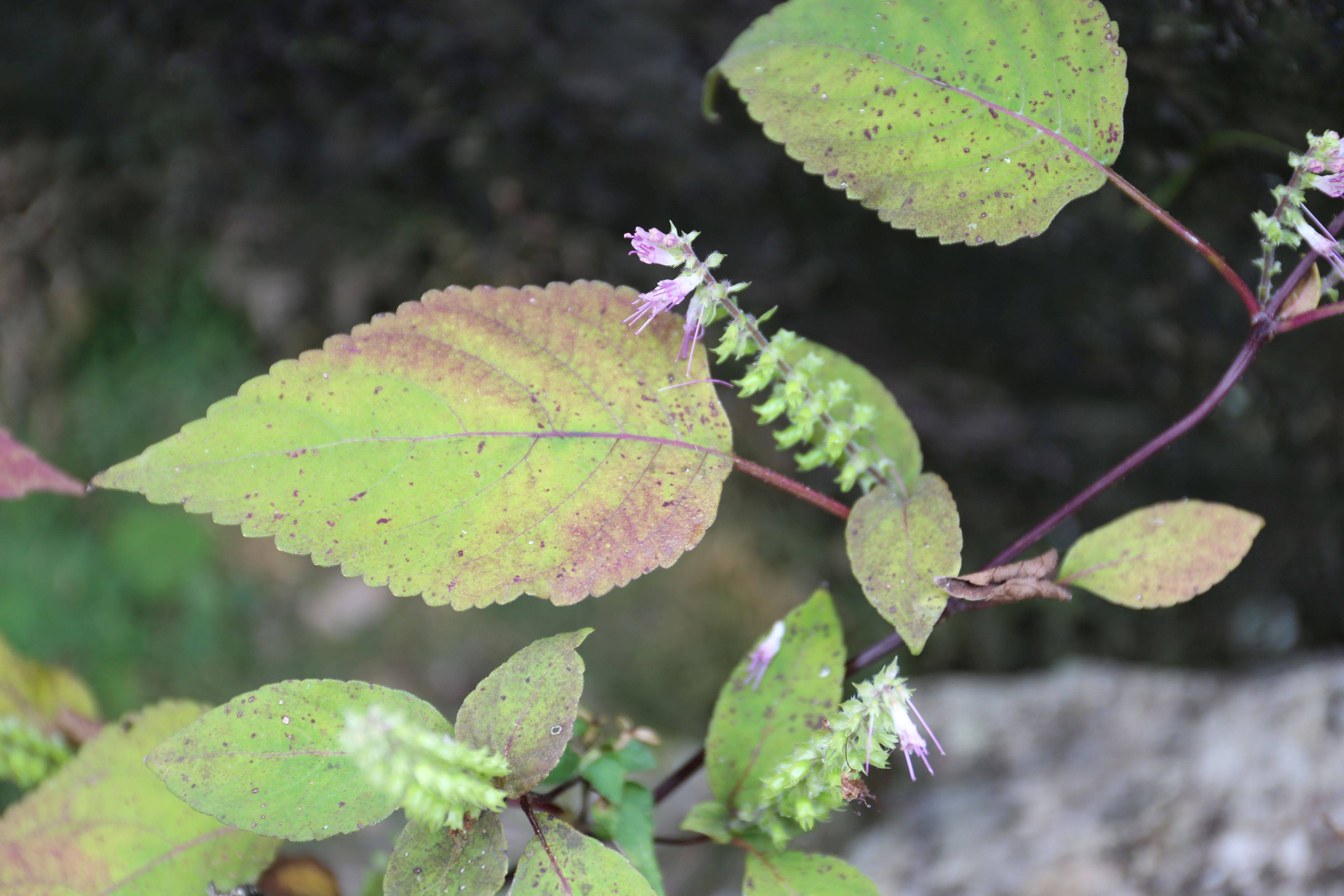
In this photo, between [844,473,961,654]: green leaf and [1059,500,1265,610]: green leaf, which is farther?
[1059,500,1265,610]: green leaf

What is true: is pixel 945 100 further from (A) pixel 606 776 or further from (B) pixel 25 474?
(B) pixel 25 474

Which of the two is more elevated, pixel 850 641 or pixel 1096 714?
pixel 1096 714

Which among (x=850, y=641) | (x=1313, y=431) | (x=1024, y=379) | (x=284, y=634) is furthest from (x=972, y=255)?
(x=284, y=634)

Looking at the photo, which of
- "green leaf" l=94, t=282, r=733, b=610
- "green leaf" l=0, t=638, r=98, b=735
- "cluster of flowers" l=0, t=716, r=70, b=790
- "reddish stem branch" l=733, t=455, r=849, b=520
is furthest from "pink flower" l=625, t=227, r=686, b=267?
"green leaf" l=0, t=638, r=98, b=735

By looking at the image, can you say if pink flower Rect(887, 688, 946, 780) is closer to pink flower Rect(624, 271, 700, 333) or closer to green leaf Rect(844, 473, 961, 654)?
green leaf Rect(844, 473, 961, 654)

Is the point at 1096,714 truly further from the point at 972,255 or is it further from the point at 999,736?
the point at 972,255

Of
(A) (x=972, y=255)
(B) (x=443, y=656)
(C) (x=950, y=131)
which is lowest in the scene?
(B) (x=443, y=656)
